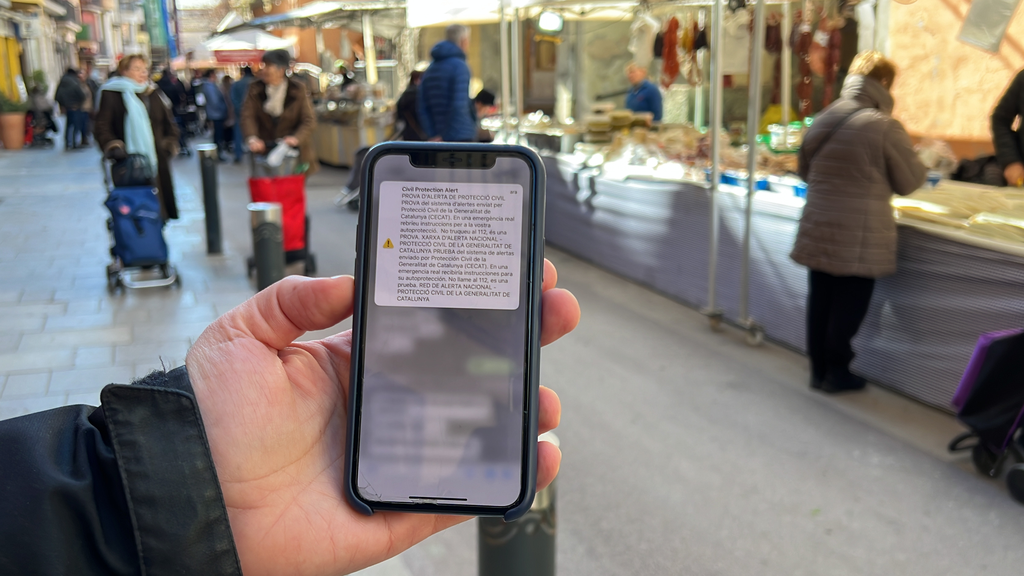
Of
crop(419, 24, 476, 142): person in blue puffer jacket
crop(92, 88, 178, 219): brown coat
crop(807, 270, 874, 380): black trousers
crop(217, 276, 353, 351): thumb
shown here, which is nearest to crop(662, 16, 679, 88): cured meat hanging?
crop(419, 24, 476, 142): person in blue puffer jacket

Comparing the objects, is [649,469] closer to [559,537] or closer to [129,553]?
[559,537]

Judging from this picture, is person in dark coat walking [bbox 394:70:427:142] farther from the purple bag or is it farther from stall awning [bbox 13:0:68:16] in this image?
stall awning [bbox 13:0:68:16]

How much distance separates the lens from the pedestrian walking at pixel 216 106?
1741cm

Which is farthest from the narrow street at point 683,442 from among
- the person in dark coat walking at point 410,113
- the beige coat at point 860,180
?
the person in dark coat walking at point 410,113

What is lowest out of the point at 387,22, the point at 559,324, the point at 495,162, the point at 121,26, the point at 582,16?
the point at 559,324

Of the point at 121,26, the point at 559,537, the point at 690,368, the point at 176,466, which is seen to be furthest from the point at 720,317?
the point at 121,26

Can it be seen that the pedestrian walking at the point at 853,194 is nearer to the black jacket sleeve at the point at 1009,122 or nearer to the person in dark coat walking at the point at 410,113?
the black jacket sleeve at the point at 1009,122

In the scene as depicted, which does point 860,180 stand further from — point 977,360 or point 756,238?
point 756,238

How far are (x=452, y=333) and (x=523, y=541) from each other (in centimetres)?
84

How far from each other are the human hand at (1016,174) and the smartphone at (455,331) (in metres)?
4.86

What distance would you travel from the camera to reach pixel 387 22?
18.6 meters

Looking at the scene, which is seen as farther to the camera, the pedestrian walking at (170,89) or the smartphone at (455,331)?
the pedestrian walking at (170,89)

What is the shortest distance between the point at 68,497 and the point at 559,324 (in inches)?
27.6

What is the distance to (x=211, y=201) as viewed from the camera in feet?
26.3
